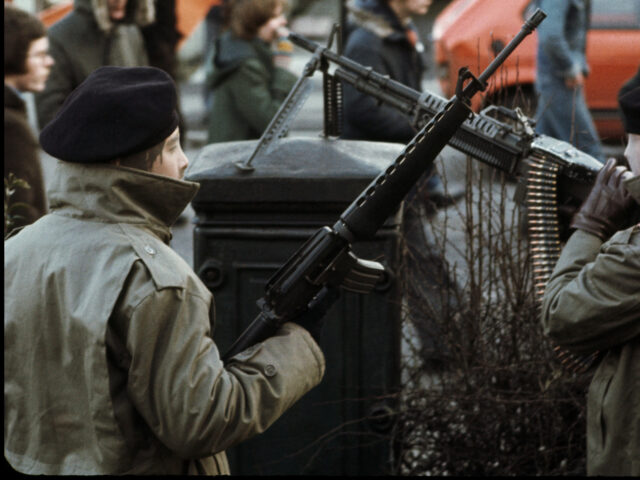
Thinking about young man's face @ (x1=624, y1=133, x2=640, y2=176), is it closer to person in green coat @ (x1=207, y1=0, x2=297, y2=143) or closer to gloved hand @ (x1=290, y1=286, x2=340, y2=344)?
gloved hand @ (x1=290, y1=286, x2=340, y2=344)

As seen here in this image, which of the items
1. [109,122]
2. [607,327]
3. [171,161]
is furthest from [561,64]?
[109,122]

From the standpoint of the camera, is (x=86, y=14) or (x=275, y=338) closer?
(x=275, y=338)

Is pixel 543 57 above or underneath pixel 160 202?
underneath

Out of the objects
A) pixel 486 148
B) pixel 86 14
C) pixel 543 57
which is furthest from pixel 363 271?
pixel 543 57

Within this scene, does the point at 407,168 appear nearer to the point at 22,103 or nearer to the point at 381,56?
the point at 22,103

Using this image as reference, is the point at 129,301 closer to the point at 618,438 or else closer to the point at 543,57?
the point at 618,438

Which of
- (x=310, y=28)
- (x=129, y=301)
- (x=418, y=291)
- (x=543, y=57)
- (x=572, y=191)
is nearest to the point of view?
(x=129, y=301)

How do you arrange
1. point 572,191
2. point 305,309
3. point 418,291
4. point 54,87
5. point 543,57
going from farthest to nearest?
point 543,57
point 54,87
point 418,291
point 572,191
point 305,309

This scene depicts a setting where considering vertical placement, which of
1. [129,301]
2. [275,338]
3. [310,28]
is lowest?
[310,28]

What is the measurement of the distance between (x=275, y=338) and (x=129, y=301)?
0.38 meters

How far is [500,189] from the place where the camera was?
3428 millimetres

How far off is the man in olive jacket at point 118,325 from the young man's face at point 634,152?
3.02 feet

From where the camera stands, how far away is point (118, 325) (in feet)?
6.23

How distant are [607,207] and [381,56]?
9.50 feet
